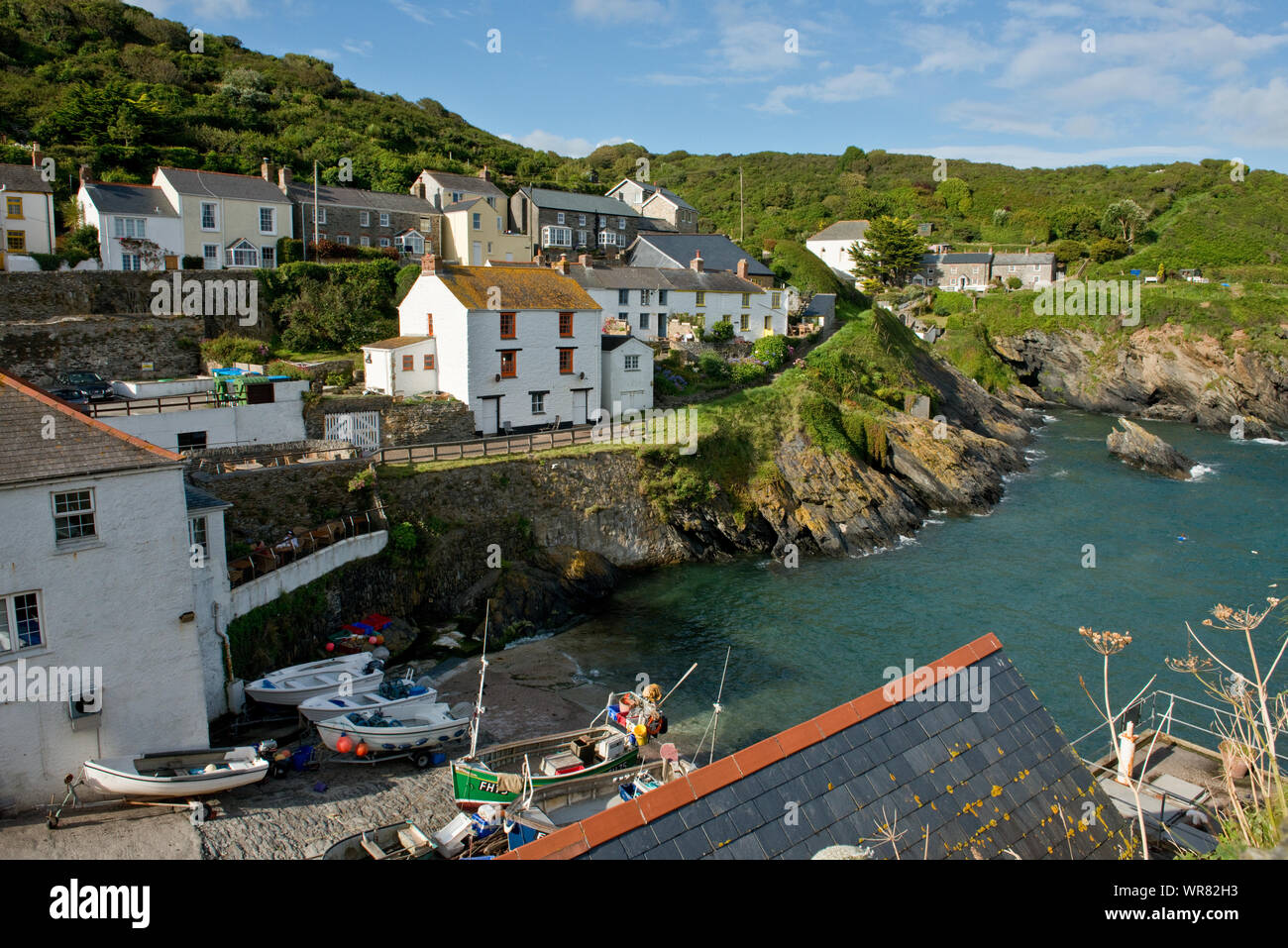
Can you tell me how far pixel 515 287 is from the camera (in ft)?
123

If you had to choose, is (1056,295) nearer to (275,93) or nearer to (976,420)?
(976,420)

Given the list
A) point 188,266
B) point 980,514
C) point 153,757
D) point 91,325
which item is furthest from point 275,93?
point 153,757

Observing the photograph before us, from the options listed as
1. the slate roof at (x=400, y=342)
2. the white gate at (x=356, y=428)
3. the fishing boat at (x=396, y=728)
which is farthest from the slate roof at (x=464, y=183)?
the fishing boat at (x=396, y=728)

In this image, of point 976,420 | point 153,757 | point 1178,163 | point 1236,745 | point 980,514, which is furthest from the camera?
point 1178,163

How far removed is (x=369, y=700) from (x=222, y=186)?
3714cm

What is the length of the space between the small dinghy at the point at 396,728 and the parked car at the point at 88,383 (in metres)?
20.2

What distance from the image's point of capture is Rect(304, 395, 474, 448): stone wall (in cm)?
3181

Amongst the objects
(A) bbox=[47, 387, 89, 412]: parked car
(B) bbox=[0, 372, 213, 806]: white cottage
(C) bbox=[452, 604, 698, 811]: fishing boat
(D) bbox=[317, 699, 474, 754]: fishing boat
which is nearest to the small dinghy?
(D) bbox=[317, 699, 474, 754]: fishing boat

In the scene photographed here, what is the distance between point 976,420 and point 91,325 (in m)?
50.7

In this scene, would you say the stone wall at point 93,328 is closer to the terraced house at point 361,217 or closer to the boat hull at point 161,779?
the terraced house at point 361,217

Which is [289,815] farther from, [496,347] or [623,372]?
[623,372]

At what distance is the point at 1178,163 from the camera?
13188 cm

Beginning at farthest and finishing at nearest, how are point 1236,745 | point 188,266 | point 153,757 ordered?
point 188,266 → point 153,757 → point 1236,745

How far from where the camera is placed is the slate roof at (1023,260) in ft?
288
